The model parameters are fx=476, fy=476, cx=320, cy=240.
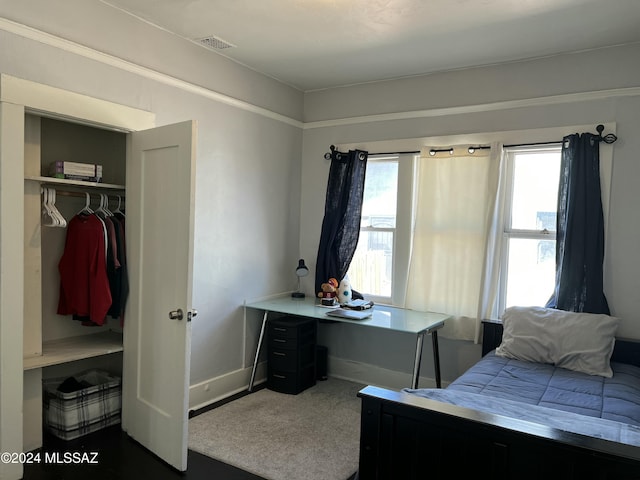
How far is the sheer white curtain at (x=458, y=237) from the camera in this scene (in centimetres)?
371

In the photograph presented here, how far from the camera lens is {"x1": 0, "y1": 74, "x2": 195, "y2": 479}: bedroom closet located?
2.43 metres

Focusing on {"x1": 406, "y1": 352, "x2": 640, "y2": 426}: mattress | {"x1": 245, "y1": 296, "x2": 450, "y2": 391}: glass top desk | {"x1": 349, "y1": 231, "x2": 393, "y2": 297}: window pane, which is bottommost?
{"x1": 406, "y1": 352, "x2": 640, "y2": 426}: mattress

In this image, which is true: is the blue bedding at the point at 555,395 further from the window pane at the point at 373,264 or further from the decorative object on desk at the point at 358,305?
the window pane at the point at 373,264

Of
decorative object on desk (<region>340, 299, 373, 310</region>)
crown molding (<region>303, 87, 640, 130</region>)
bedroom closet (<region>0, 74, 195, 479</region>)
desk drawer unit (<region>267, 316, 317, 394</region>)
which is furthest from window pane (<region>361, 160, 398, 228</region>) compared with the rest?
bedroom closet (<region>0, 74, 195, 479</region>)

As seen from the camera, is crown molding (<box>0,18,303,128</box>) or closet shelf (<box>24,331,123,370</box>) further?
closet shelf (<box>24,331,123,370</box>)

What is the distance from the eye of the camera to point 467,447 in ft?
5.71

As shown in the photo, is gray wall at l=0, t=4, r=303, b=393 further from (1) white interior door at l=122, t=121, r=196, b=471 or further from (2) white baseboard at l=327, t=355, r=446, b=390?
(2) white baseboard at l=327, t=355, r=446, b=390

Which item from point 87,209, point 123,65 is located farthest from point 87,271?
point 123,65

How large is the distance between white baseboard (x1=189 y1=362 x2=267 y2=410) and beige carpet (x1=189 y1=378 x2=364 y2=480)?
147 mm

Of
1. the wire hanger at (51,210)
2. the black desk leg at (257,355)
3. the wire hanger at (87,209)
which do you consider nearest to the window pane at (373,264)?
the black desk leg at (257,355)

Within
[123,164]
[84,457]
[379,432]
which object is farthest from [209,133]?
[379,432]

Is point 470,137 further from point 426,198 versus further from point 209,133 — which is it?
point 209,133

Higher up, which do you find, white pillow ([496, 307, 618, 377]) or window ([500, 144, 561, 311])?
window ([500, 144, 561, 311])

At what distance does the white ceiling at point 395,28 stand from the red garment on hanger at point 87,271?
1.39 metres
